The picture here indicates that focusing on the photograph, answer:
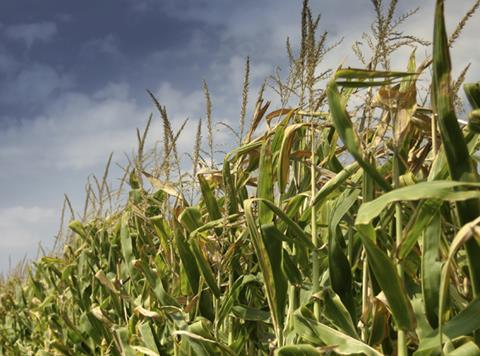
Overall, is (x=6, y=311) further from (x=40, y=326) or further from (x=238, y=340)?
(x=238, y=340)

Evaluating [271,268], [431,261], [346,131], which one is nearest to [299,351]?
[271,268]

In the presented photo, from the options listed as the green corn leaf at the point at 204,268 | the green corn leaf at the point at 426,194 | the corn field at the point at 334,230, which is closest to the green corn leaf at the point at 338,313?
the corn field at the point at 334,230

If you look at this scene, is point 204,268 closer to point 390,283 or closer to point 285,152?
point 285,152

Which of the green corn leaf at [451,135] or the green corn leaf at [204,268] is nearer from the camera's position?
the green corn leaf at [451,135]

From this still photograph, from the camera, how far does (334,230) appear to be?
3.70 feet

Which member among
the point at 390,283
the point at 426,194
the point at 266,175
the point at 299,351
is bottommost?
the point at 299,351

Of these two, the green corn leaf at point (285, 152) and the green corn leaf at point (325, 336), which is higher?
the green corn leaf at point (285, 152)

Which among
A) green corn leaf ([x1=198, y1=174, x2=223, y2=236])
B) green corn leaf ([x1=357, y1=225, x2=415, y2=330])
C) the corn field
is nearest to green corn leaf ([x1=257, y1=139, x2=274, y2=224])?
the corn field

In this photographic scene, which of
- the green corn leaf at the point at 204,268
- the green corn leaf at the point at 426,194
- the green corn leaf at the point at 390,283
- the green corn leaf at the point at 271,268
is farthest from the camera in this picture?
the green corn leaf at the point at 204,268

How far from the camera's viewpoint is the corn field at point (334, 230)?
2.97 ft

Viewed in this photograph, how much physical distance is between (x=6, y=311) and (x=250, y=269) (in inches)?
166

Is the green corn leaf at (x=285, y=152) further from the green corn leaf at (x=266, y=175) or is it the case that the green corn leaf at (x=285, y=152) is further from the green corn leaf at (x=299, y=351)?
the green corn leaf at (x=299, y=351)

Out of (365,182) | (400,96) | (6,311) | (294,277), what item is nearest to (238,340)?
(294,277)

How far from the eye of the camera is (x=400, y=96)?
3.50 feet
